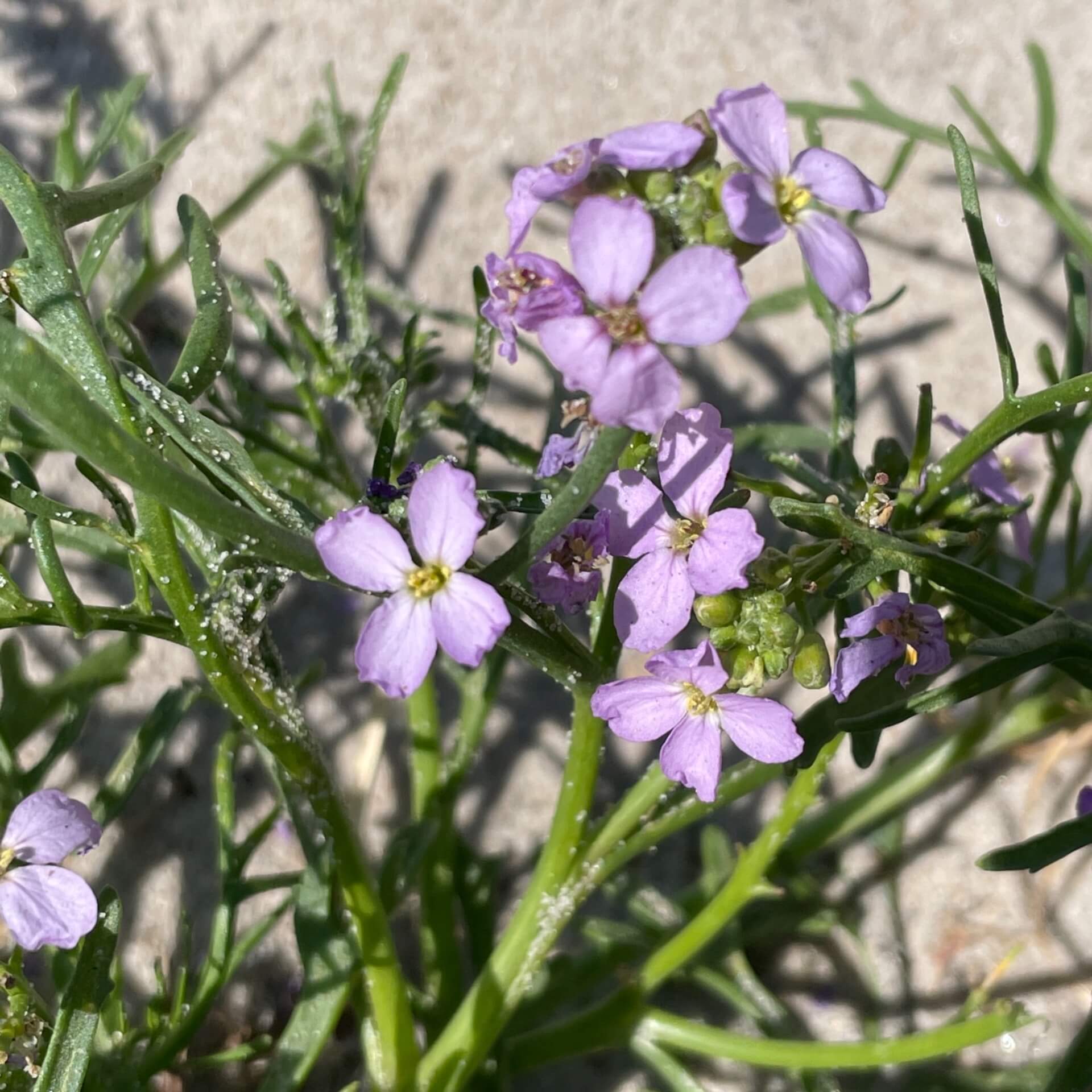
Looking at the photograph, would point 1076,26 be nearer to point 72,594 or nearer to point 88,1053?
point 72,594

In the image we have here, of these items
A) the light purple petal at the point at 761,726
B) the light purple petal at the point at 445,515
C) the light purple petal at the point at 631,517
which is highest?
the light purple petal at the point at 631,517

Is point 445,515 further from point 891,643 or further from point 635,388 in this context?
point 891,643

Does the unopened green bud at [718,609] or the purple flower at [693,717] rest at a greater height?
the unopened green bud at [718,609]

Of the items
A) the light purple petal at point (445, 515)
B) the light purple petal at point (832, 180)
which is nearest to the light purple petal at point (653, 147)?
the light purple petal at point (832, 180)

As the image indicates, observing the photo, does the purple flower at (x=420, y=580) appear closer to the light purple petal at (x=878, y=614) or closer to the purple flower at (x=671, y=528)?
the purple flower at (x=671, y=528)

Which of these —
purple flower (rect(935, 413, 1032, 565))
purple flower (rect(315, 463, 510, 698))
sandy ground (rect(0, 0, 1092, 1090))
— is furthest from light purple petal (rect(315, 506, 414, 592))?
sandy ground (rect(0, 0, 1092, 1090))

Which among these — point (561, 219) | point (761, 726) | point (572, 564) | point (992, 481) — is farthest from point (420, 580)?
point (561, 219)

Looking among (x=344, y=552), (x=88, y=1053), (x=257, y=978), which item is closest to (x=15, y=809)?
(x=88, y=1053)
